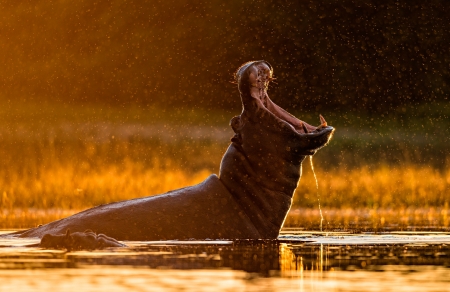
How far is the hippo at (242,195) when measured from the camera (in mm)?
13695

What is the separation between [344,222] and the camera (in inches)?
800

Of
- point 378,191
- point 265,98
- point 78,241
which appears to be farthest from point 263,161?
point 378,191

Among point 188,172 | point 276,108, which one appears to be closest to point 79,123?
point 188,172

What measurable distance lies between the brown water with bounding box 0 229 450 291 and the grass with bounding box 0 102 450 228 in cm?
542

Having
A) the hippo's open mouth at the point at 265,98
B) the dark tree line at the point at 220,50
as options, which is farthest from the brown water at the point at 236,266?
the dark tree line at the point at 220,50

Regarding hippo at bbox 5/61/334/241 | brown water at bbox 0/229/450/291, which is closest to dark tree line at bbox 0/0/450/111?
hippo at bbox 5/61/334/241

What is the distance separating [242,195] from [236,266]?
257 cm

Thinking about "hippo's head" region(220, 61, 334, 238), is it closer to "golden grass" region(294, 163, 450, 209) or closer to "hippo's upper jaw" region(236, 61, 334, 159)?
"hippo's upper jaw" region(236, 61, 334, 159)

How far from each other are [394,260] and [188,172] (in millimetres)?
25181

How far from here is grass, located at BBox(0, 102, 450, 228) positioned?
25.3 meters

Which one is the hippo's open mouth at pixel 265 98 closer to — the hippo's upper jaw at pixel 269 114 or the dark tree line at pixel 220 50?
the hippo's upper jaw at pixel 269 114

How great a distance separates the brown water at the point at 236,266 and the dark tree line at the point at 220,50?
42304 mm

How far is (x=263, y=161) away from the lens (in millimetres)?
13969

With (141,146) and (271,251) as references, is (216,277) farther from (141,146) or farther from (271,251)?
(141,146)
